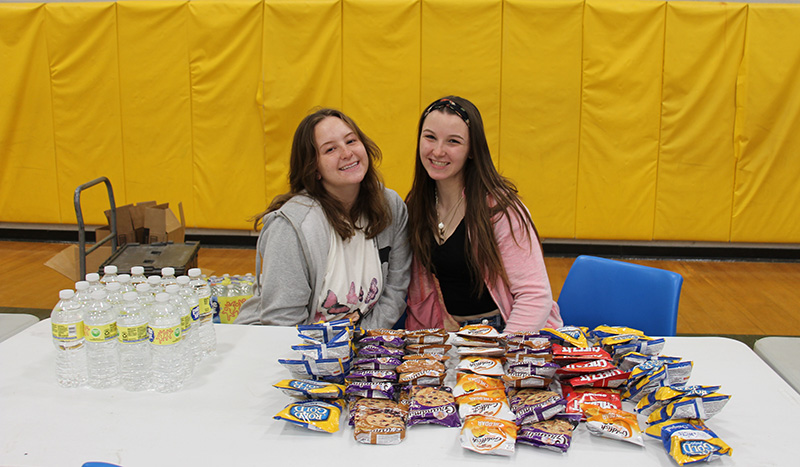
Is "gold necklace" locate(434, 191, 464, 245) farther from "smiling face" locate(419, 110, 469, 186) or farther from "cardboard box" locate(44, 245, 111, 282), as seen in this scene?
"cardboard box" locate(44, 245, 111, 282)

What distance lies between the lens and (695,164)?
536 centimetres

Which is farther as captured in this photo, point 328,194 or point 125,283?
point 328,194

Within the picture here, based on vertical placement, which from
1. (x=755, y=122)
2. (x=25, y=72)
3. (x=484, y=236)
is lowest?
(x=484, y=236)

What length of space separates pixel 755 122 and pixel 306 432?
5.28 metres

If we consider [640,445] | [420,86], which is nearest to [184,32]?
[420,86]

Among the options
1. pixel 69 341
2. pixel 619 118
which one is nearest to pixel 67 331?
pixel 69 341

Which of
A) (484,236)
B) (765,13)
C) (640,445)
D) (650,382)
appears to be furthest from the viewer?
(765,13)

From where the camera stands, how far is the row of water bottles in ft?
4.90

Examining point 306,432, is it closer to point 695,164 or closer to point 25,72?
point 695,164

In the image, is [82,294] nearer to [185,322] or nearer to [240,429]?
[185,322]

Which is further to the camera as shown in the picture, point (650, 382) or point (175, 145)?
point (175, 145)

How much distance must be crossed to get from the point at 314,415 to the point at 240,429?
17 centimetres

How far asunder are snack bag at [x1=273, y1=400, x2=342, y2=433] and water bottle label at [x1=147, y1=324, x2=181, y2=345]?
33 centimetres

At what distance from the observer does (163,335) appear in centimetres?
147
